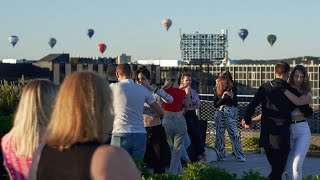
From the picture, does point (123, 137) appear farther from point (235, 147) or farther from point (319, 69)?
point (319, 69)

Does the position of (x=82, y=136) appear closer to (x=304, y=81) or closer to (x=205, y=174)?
(x=205, y=174)

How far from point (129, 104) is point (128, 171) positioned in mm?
4676

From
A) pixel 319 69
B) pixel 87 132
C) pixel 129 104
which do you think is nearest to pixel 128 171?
pixel 87 132

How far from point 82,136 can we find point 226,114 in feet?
33.5

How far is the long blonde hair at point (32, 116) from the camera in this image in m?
4.21

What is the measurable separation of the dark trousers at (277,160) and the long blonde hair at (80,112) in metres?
5.31

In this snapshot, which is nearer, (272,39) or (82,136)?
(82,136)

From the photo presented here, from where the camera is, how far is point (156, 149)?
10141mm

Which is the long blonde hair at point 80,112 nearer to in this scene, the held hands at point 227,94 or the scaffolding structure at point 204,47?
the held hands at point 227,94

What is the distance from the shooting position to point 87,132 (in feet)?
11.8

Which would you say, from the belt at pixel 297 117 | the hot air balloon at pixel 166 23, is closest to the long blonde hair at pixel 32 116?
the belt at pixel 297 117

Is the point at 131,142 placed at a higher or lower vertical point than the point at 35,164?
lower

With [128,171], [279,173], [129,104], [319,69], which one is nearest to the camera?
[128,171]

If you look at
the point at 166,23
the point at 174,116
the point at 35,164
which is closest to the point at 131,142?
the point at 174,116
